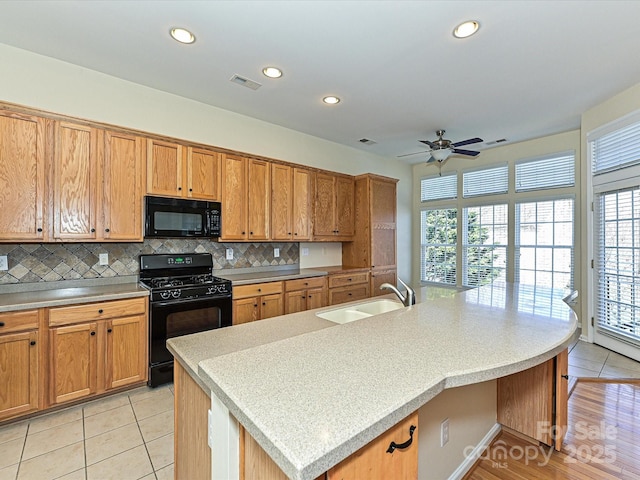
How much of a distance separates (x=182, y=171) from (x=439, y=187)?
478cm

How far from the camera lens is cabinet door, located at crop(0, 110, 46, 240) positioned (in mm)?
2340

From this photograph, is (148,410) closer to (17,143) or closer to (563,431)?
(17,143)

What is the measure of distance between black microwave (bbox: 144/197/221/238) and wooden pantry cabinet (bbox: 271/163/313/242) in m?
0.77

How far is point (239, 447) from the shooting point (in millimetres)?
892

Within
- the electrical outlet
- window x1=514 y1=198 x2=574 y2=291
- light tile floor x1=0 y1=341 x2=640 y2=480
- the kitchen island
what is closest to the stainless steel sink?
the kitchen island

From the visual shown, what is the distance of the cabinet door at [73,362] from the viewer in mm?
2363

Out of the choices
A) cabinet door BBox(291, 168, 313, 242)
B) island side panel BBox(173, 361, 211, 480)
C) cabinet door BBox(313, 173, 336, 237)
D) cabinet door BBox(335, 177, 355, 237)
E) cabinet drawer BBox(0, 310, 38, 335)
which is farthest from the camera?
cabinet door BBox(335, 177, 355, 237)

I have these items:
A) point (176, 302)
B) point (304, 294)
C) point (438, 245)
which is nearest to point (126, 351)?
point (176, 302)

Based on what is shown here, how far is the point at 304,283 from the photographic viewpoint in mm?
3887

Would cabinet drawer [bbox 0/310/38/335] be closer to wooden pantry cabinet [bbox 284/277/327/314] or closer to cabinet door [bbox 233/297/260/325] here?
cabinet door [bbox 233/297/260/325]

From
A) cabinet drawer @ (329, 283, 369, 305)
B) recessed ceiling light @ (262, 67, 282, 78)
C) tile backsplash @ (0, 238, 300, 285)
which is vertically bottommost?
cabinet drawer @ (329, 283, 369, 305)

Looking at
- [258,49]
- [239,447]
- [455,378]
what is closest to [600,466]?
[455,378]

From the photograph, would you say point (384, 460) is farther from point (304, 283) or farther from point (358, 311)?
point (304, 283)

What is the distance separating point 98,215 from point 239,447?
264cm
